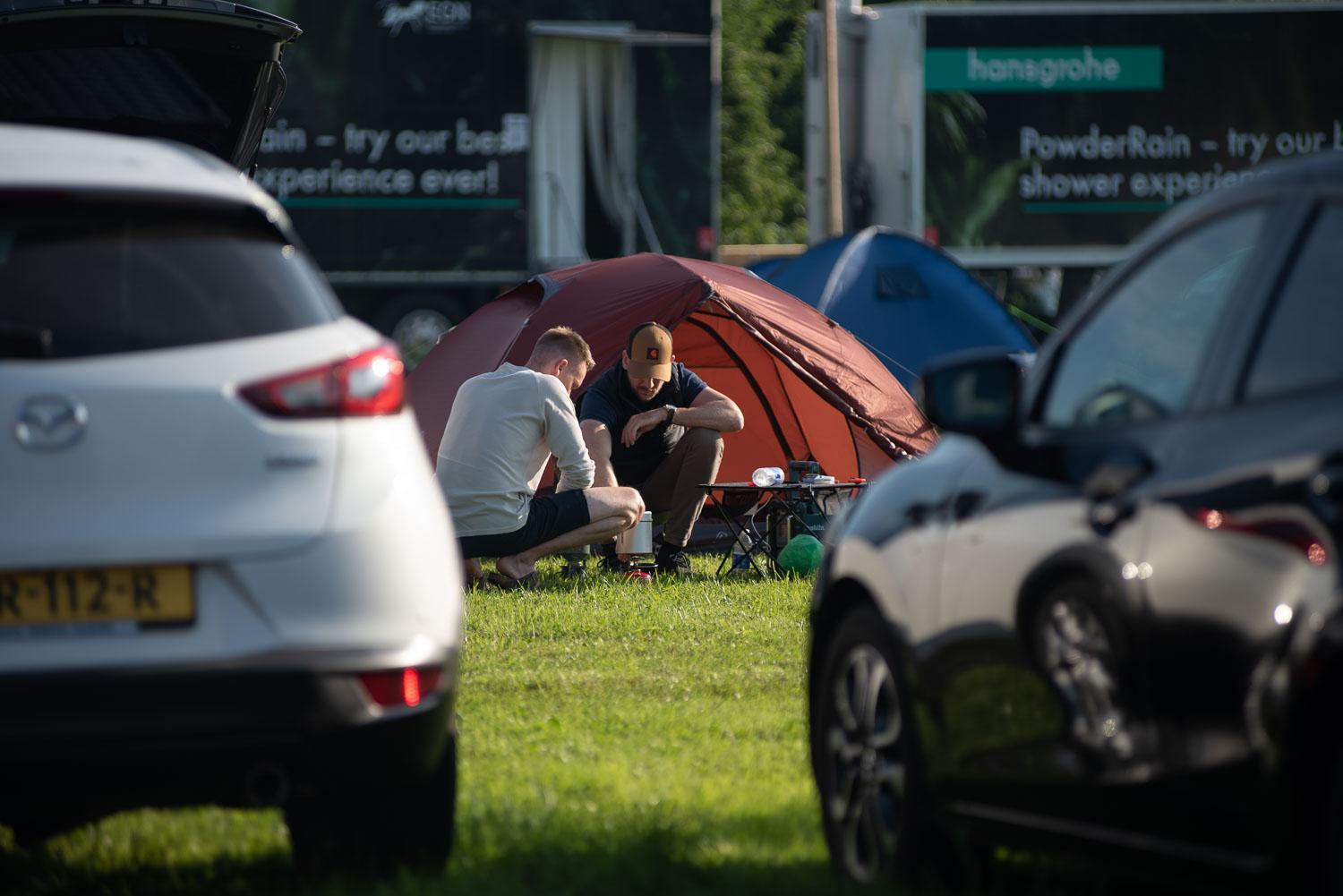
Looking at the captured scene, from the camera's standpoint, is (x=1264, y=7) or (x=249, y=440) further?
(x=1264, y=7)

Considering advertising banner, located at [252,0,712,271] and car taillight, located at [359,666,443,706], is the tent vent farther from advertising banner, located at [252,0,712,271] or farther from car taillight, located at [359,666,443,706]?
car taillight, located at [359,666,443,706]

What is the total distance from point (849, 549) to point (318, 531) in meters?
1.14

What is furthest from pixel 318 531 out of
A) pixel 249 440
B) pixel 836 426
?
pixel 836 426

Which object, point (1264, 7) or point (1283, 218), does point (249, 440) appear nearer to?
point (1283, 218)

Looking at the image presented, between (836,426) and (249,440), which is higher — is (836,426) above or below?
below

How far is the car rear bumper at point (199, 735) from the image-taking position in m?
3.53

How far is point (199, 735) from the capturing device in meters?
3.60

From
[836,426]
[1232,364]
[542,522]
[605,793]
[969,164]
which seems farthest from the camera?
[969,164]

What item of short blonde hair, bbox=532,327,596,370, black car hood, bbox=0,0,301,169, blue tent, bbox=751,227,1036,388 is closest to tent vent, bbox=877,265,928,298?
blue tent, bbox=751,227,1036,388

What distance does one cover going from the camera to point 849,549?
14.0 ft

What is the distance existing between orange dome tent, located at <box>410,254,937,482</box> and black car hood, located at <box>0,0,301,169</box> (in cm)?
288

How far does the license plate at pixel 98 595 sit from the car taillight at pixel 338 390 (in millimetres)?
344

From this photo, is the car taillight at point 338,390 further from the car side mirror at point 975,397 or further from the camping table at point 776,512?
the camping table at point 776,512

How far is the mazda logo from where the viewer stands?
358 centimetres
